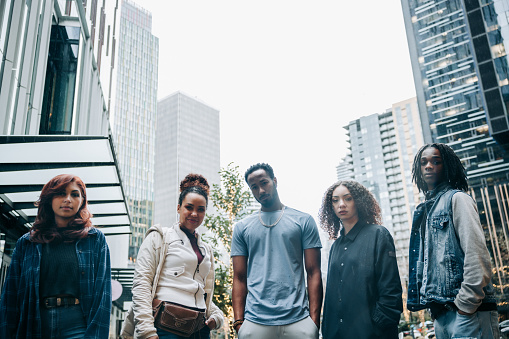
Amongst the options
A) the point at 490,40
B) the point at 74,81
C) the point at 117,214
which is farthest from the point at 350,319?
the point at 490,40

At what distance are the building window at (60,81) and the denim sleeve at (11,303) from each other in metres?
8.80

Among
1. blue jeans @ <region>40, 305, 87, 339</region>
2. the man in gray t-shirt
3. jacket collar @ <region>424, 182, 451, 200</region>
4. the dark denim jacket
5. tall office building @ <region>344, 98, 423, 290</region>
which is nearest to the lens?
blue jeans @ <region>40, 305, 87, 339</region>

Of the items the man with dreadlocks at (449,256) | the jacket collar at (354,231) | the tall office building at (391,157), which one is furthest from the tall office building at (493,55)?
the tall office building at (391,157)

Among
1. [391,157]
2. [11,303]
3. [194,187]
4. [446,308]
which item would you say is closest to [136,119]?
[391,157]

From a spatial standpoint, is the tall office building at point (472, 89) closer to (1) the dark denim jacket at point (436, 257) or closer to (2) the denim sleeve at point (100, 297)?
(1) the dark denim jacket at point (436, 257)

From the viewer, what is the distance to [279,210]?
3.33 meters

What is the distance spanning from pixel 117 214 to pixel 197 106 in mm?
122112

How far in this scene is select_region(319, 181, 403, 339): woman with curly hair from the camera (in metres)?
2.74

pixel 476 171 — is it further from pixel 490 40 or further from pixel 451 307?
pixel 451 307

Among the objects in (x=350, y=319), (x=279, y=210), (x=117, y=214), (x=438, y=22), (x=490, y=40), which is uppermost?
(x=438, y=22)

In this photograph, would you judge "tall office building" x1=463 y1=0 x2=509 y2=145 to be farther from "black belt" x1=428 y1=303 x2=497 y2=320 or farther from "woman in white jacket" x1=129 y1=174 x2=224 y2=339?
"woman in white jacket" x1=129 y1=174 x2=224 y2=339

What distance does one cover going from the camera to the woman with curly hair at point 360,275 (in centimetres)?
274

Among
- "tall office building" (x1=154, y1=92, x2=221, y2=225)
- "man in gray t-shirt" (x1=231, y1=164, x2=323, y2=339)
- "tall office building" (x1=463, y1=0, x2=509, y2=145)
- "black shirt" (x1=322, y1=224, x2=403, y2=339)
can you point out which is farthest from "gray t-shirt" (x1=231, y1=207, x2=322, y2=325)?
"tall office building" (x1=154, y1=92, x2=221, y2=225)

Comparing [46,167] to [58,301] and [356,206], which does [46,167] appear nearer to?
[58,301]
